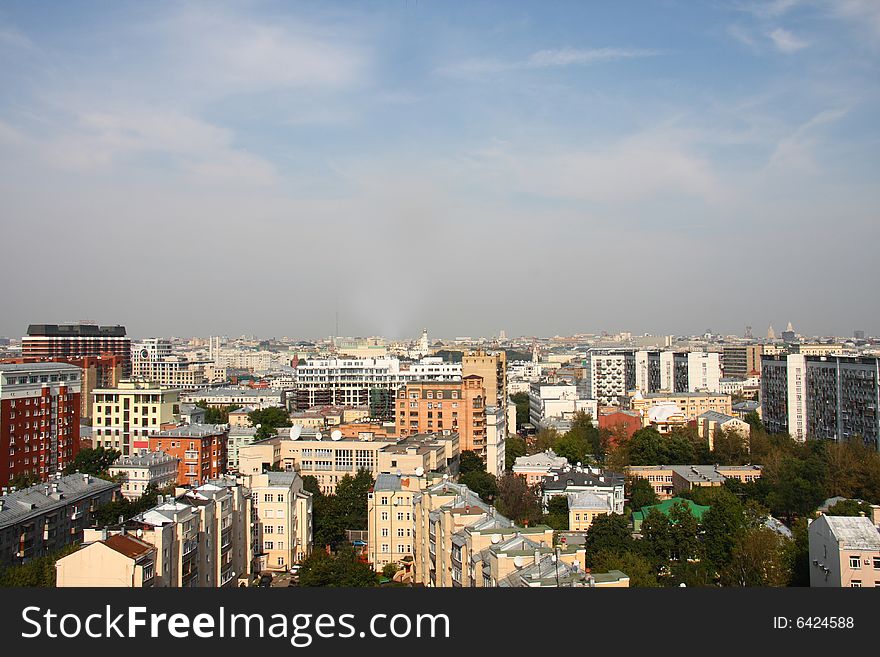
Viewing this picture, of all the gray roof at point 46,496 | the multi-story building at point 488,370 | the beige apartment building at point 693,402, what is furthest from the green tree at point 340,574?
the beige apartment building at point 693,402

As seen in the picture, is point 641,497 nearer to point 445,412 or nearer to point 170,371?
point 445,412

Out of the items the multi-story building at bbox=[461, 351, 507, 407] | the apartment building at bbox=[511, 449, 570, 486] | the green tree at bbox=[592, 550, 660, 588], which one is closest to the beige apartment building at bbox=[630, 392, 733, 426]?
the multi-story building at bbox=[461, 351, 507, 407]

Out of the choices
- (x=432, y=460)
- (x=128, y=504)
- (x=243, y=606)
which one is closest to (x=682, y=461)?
(x=432, y=460)

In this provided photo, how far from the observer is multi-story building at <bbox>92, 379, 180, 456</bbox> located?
43.9 ft

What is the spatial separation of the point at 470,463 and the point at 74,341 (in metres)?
17.8

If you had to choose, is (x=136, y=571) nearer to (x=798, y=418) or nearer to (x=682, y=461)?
(x=682, y=461)

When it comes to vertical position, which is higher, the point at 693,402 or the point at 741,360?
the point at 741,360

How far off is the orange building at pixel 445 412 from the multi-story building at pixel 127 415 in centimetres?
378

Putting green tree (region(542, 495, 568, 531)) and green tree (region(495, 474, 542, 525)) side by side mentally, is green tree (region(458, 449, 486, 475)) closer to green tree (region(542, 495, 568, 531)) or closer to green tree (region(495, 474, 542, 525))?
green tree (region(495, 474, 542, 525))

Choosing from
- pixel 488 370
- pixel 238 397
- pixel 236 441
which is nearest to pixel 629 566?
pixel 236 441

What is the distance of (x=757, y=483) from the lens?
437 inches

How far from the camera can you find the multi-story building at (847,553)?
5945mm

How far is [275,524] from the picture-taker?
827 centimetres

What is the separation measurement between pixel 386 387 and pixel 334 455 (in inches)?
323
